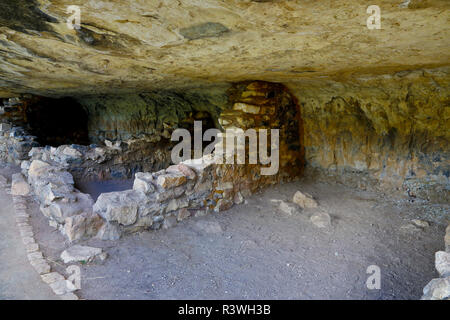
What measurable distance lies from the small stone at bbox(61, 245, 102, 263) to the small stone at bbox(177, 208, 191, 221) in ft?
3.11

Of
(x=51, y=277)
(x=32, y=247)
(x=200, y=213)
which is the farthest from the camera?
(x=200, y=213)

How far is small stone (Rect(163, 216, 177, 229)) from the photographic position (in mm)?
3186

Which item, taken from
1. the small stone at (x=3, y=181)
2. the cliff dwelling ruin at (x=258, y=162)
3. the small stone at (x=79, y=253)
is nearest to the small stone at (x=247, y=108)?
the cliff dwelling ruin at (x=258, y=162)

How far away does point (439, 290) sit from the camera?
5.30 feet

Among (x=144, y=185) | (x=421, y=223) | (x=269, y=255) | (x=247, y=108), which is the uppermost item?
(x=247, y=108)

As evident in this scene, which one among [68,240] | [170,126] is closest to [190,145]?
[170,126]

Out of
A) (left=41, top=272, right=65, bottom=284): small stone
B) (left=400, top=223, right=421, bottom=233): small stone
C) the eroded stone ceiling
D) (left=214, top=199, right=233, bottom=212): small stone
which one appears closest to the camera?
the eroded stone ceiling

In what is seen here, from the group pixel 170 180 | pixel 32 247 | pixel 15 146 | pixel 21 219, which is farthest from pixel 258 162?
pixel 15 146

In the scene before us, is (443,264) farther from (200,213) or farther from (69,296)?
(69,296)

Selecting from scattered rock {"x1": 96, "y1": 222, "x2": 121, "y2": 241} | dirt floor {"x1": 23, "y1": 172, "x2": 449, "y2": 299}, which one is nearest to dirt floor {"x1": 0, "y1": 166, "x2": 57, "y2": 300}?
dirt floor {"x1": 23, "y1": 172, "x2": 449, "y2": 299}

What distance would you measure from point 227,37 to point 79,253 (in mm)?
2097

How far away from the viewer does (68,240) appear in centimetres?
273

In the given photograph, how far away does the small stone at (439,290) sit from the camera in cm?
157

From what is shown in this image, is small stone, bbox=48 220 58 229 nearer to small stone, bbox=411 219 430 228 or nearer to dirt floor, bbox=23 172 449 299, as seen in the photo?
dirt floor, bbox=23 172 449 299
